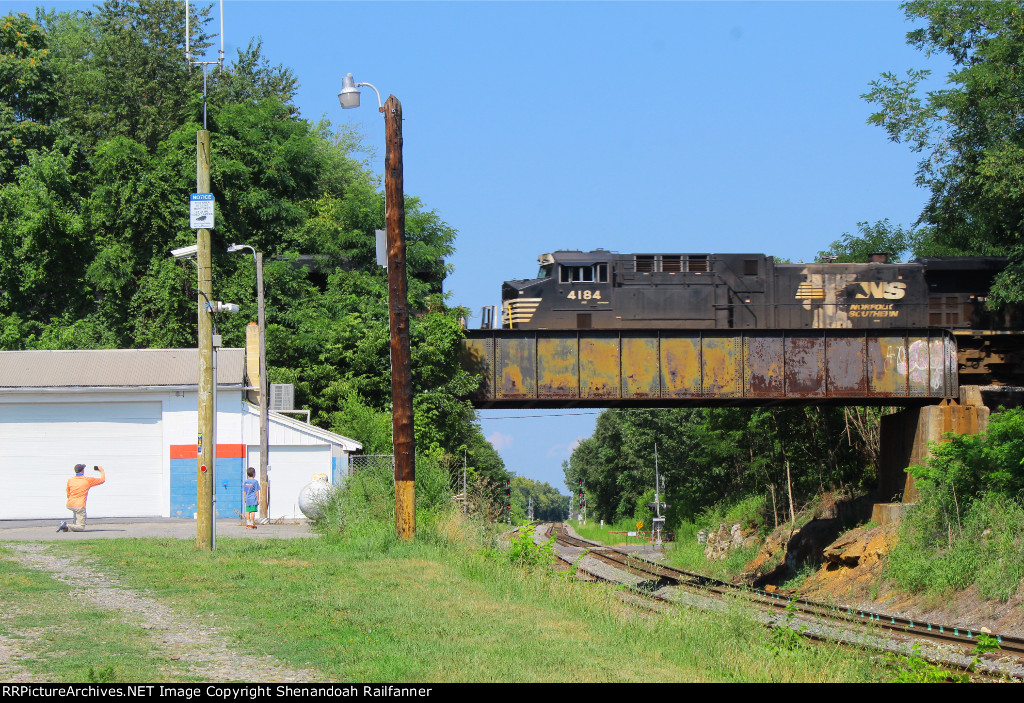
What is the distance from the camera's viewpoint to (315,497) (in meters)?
27.6

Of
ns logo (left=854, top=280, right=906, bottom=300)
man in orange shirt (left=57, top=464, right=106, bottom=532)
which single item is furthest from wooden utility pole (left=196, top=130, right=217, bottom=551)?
ns logo (left=854, top=280, right=906, bottom=300)

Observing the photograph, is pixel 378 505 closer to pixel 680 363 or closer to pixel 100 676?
pixel 680 363

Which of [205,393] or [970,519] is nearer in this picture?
[205,393]

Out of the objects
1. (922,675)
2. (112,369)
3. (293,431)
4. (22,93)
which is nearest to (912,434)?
(293,431)

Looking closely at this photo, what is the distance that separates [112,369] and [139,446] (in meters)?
3.42

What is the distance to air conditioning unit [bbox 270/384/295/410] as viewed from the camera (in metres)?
40.0

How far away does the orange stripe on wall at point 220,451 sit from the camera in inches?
1510

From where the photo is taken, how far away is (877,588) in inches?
1206

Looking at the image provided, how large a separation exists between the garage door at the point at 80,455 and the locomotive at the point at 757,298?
50.4 ft

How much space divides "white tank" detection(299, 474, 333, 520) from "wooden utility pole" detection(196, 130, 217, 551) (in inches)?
191

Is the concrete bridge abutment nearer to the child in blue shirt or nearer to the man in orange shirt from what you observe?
the child in blue shirt
